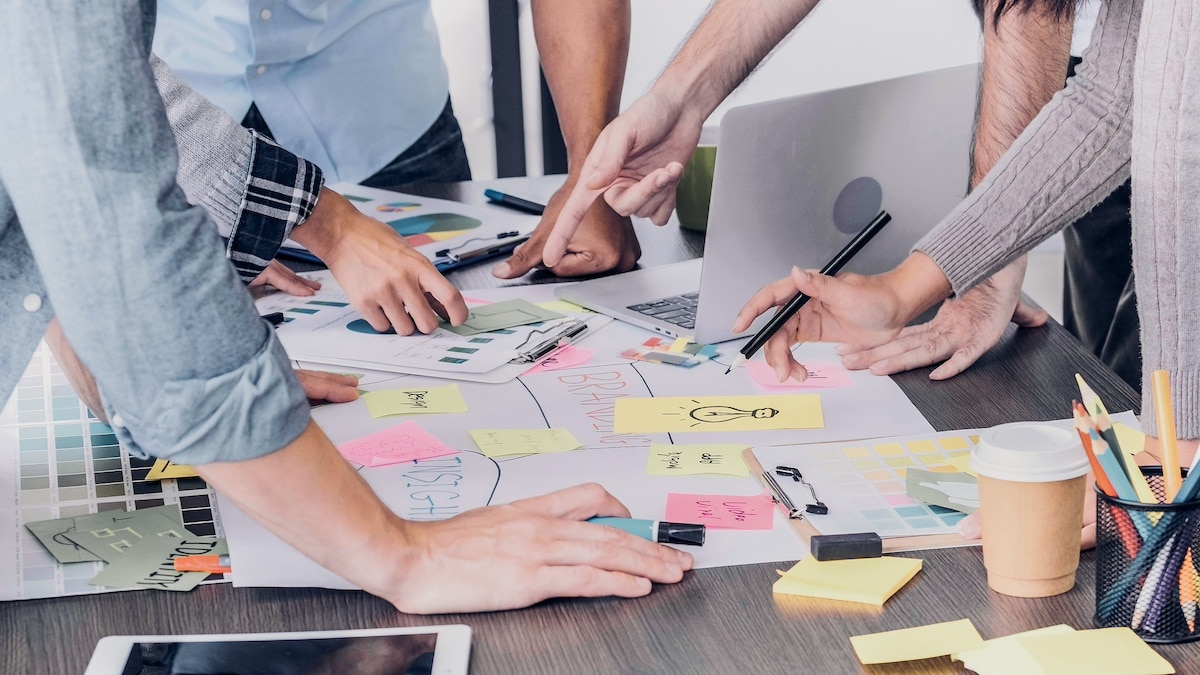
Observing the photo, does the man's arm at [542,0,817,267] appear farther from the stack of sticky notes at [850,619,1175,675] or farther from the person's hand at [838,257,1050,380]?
the stack of sticky notes at [850,619,1175,675]

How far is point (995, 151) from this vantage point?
142cm

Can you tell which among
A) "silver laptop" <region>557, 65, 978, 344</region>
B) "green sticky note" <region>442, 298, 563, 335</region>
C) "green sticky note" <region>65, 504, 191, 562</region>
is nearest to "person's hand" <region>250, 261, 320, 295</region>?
"green sticky note" <region>442, 298, 563, 335</region>

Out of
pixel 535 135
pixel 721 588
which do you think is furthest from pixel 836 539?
pixel 535 135

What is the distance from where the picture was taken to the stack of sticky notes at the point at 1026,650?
0.73 m

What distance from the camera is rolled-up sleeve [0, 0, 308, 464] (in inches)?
25.4

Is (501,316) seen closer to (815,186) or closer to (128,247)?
(815,186)

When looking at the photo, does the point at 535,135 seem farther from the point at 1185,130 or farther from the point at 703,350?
the point at 1185,130

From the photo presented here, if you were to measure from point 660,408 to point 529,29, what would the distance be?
9.19 feet

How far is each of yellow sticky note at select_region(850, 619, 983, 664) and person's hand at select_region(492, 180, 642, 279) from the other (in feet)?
2.97

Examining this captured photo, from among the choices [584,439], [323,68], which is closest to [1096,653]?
[584,439]

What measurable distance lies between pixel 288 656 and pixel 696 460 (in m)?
0.42

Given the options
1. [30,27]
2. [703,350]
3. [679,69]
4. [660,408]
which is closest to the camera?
[30,27]

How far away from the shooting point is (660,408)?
1169 mm

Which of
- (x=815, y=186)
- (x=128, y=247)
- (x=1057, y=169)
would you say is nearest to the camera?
(x=128, y=247)
